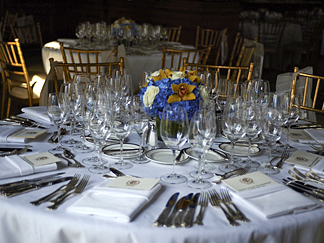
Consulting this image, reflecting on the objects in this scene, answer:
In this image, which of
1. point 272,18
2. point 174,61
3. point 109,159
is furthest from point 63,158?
point 272,18

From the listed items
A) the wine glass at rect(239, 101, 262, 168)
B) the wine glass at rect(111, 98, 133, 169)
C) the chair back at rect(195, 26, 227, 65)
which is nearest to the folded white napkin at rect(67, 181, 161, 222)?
the wine glass at rect(111, 98, 133, 169)

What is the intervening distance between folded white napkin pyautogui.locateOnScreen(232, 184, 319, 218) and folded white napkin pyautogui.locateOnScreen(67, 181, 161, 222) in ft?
0.97

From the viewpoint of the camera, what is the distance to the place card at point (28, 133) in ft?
5.20

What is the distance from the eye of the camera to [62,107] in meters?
1.52

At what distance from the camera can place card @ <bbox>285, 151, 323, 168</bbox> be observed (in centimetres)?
138

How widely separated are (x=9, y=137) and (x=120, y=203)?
2.61ft

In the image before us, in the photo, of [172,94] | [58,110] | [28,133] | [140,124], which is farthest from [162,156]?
[28,133]

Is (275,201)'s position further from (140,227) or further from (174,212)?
(140,227)

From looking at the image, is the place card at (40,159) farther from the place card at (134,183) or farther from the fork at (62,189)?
the place card at (134,183)

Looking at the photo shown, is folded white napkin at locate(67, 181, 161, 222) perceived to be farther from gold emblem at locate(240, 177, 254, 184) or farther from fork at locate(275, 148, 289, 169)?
fork at locate(275, 148, 289, 169)

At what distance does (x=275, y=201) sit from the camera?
108 centimetres

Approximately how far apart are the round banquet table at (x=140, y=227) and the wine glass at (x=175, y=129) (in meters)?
0.13

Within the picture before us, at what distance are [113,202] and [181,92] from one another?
0.69 meters

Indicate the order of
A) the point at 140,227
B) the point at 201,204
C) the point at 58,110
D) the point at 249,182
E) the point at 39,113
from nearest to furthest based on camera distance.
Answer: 1. the point at 140,227
2. the point at 201,204
3. the point at 249,182
4. the point at 58,110
5. the point at 39,113
